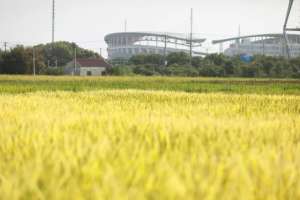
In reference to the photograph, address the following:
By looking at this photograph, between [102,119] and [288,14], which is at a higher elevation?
[288,14]

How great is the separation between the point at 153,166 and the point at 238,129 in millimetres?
1152

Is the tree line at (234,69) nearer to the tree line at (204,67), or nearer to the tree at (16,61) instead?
the tree line at (204,67)

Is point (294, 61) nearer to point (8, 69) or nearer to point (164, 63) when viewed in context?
point (164, 63)

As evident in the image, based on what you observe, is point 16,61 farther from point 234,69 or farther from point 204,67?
point 234,69

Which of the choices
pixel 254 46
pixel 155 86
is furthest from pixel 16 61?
pixel 254 46

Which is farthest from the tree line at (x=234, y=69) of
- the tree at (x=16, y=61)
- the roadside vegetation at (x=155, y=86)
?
the roadside vegetation at (x=155, y=86)

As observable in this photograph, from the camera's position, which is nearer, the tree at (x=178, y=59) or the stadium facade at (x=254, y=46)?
the tree at (x=178, y=59)

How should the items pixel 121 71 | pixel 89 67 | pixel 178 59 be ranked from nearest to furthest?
pixel 121 71 < pixel 178 59 < pixel 89 67

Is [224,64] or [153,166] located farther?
[224,64]

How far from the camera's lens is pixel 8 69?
65.1m

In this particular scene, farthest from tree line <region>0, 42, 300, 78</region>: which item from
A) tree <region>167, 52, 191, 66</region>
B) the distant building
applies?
the distant building

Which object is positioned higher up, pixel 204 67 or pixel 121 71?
pixel 204 67

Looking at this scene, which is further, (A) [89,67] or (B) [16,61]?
(A) [89,67]

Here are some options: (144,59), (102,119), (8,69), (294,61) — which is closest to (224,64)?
(294,61)
